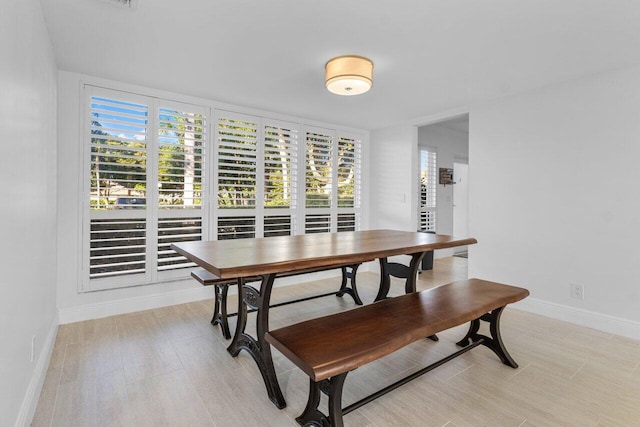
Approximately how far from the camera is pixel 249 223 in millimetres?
3967

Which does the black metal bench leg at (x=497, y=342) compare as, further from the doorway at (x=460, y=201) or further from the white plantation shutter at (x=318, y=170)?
the doorway at (x=460, y=201)

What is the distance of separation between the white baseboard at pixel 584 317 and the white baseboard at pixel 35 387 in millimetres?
4003

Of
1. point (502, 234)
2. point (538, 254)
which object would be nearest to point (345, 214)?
point (502, 234)

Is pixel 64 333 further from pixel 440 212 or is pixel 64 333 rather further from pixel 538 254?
pixel 440 212

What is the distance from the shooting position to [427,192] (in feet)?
19.2

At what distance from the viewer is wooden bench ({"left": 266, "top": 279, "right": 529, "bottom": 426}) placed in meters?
1.30

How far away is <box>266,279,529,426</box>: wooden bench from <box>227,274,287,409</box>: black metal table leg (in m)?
0.28

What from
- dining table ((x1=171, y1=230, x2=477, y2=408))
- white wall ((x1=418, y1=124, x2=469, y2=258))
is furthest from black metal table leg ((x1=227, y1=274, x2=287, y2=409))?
white wall ((x1=418, y1=124, x2=469, y2=258))

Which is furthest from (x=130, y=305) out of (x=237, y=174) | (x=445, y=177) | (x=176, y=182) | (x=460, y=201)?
(x=460, y=201)

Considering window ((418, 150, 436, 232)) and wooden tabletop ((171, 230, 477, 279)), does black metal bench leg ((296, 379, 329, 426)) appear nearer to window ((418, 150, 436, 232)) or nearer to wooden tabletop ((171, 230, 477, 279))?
wooden tabletop ((171, 230, 477, 279))

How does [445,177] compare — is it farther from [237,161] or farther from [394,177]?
[237,161]

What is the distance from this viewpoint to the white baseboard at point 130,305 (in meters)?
2.94

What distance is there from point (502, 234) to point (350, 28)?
2.75 m

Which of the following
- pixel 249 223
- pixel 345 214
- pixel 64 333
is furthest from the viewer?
pixel 345 214
